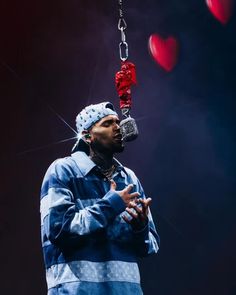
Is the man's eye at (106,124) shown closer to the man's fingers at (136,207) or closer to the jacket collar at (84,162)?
the jacket collar at (84,162)

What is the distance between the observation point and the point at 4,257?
179 inches

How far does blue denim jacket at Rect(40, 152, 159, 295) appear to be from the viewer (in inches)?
81.0

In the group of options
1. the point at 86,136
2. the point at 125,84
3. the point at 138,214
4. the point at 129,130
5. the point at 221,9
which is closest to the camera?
the point at 138,214

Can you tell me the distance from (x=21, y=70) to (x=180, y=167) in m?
1.60

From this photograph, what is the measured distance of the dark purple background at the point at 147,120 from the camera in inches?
181

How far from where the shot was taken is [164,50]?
4.88 m

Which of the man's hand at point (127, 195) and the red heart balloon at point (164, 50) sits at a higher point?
the red heart balloon at point (164, 50)

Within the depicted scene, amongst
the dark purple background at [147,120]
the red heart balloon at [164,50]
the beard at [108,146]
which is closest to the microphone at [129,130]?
the beard at [108,146]

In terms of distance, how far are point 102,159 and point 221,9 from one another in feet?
9.55

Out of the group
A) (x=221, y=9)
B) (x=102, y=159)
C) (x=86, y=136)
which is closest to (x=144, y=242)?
(x=102, y=159)

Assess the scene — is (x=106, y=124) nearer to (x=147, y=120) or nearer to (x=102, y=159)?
(x=102, y=159)

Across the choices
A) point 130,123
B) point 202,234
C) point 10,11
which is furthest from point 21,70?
point 130,123

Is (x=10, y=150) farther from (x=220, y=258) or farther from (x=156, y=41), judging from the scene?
(x=220, y=258)

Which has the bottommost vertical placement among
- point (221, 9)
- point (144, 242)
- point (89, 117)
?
point (144, 242)
